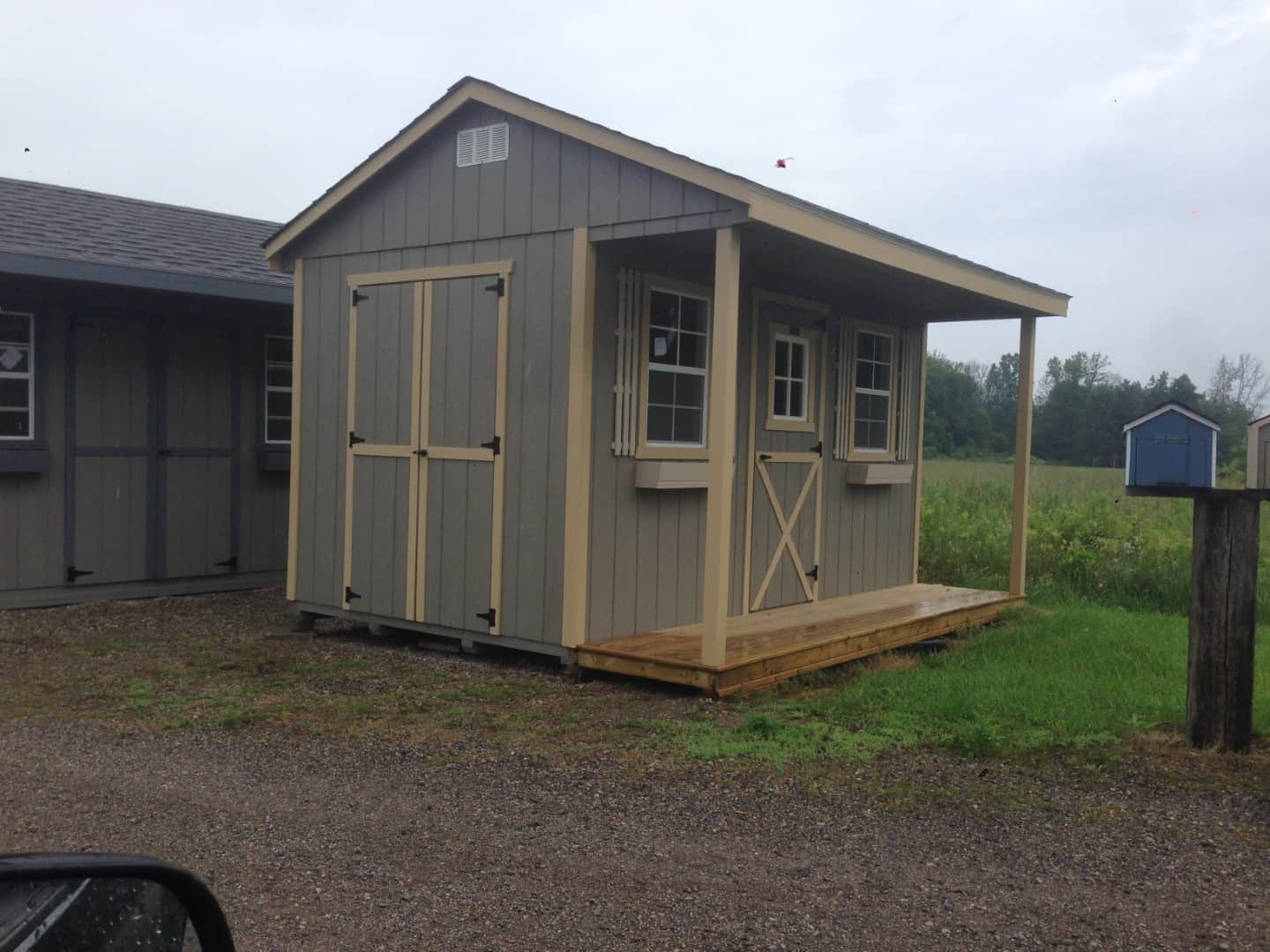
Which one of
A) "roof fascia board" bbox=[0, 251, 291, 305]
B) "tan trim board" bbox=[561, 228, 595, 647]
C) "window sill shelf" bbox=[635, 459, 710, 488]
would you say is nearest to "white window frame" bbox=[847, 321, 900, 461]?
"window sill shelf" bbox=[635, 459, 710, 488]

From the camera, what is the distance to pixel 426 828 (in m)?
3.92

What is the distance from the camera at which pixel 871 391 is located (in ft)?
29.5

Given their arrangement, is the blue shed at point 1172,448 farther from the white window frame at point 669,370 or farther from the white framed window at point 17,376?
the white framed window at point 17,376

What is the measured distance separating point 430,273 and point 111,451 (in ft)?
11.2

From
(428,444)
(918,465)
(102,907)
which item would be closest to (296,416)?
(428,444)

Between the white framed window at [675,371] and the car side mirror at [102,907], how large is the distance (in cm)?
561

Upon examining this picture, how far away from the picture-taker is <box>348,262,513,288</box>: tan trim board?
271 inches

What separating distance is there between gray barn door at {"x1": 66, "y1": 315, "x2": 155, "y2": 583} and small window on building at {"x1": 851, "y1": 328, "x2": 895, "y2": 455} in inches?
215

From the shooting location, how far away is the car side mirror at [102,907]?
3.78ft

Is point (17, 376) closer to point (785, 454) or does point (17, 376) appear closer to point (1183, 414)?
point (785, 454)

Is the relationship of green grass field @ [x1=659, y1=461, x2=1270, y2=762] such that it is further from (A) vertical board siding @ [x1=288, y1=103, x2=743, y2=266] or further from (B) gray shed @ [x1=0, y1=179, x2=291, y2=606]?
(B) gray shed @ [x1=0, y1=179, x2=291, y2=606]

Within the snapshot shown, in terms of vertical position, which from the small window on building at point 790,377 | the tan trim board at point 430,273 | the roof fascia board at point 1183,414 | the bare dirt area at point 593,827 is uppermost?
the tan trim board at point 430,273

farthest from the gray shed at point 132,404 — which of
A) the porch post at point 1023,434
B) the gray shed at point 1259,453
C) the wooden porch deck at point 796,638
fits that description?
the gray shed at point 1259,453

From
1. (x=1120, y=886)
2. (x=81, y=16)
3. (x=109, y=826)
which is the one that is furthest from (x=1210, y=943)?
(x=81, y=16)
